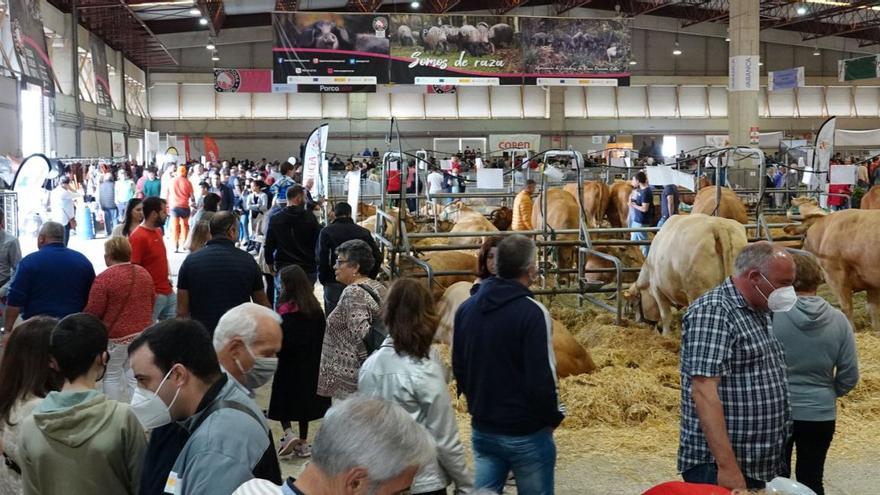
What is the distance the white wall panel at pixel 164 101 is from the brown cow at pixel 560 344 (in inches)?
1391

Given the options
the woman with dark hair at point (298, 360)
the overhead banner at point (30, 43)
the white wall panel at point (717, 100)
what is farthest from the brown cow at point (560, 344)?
the white wall panel at point (717, 100)

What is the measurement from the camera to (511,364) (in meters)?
3.86

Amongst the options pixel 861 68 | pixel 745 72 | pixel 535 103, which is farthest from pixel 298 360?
pixel 535 103

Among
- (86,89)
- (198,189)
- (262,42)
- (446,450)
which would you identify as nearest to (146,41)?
(86,89)

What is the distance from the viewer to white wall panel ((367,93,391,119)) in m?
40.9

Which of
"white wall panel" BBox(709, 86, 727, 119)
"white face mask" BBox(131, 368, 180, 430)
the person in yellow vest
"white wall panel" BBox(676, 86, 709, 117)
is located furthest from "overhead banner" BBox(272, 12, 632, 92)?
"white wall panel" BBox(709, 86, 727, 119)

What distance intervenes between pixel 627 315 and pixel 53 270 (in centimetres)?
633

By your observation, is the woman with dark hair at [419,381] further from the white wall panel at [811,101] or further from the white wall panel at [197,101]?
the white wall panel at [811,101]

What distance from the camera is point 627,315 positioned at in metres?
10.3

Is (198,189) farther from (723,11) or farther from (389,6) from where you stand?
(723,11)

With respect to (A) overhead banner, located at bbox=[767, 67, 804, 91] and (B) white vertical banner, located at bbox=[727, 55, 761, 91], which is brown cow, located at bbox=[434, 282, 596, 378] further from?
(A) overhead banner, located at bbox=[767, 67, 804, 91]

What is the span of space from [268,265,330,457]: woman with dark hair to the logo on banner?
30.0 m

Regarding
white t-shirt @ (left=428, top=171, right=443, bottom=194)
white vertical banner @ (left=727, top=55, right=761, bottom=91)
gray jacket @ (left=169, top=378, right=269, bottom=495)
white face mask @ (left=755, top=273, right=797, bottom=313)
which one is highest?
white vertical banner @ (left=727, top=55, right=761, bottom=91)

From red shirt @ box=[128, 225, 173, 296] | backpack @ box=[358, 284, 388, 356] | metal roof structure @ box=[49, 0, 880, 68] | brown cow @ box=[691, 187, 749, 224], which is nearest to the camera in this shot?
backpack @ box=[358, 284, 388, 356]
